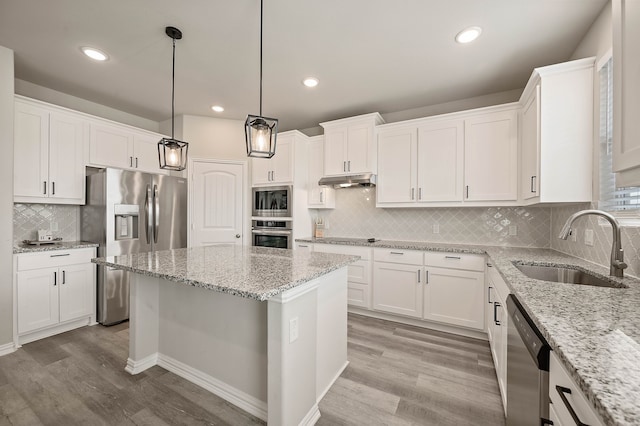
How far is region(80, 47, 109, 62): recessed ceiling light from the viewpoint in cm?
240

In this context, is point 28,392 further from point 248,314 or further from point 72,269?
point 248,314

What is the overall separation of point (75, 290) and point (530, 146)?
4.79m

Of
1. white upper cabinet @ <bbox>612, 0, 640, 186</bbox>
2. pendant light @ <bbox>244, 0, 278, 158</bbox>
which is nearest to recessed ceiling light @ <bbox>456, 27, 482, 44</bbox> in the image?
white upper cabinet @ <bbox>612, 0, 640, 186</bbox>

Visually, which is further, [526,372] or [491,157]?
[491,157]

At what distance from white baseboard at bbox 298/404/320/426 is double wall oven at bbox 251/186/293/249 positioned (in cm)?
230

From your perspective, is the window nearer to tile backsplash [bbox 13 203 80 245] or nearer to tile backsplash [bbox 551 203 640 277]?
tile backsplash [bbox 551 203 640 277]

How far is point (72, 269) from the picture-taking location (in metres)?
2.88

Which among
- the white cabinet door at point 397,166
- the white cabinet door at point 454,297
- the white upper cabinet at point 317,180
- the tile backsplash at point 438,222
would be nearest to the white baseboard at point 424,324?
the white cabinet door at point 454,297

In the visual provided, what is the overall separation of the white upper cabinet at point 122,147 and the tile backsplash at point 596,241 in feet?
14.7

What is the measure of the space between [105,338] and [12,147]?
2.02m

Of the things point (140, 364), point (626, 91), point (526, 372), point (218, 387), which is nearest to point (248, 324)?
point (218, 387)

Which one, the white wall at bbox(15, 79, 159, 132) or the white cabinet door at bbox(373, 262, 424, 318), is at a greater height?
the white wall at bbox(15, 79, 159, 132)

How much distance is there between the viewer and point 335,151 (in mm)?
3666

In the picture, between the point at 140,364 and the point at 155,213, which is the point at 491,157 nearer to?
the point at 140,364
